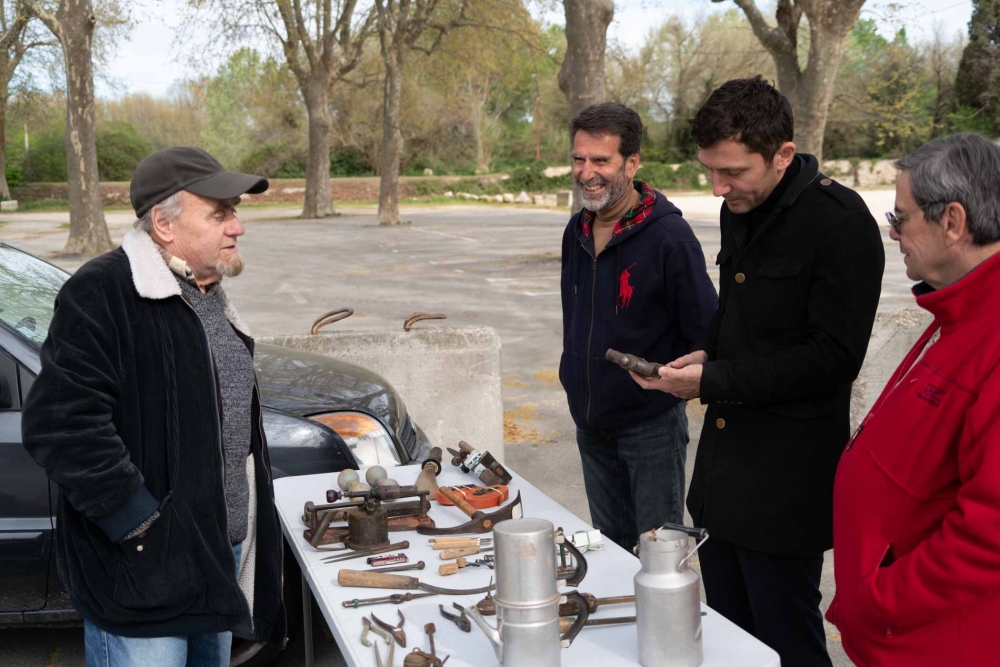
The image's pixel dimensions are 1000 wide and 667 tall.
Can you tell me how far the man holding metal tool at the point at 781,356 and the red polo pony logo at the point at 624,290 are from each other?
0.72 meters

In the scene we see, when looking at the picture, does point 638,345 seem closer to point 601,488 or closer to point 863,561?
point 601,488

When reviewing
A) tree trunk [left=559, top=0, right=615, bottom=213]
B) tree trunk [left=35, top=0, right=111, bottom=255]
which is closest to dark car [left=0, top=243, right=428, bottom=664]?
tree trunk [left=559, top=0, right=615, bottom=213]

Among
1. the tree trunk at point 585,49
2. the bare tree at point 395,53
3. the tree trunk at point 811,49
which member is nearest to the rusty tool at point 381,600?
the tree trunk at point 585,49

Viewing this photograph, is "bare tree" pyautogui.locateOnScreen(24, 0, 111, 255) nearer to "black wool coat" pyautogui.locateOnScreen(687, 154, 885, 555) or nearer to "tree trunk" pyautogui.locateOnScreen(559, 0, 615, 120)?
"tree trunk" pyautogui.locateOnScreen(559, 0, 615, 120)

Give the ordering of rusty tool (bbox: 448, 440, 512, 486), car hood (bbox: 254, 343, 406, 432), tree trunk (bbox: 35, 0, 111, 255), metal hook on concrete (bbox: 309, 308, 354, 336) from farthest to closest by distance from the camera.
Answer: tree trunk (bbox: 35, 0, 111, 255) → metal hook on concrete (bbox: 309, 308, 354, 336) → car hood (bbox: 254, 343, 406, 432) → rusty tool (bbox: 448, 440, 512, 486)

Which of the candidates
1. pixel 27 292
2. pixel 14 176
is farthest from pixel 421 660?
pixel 14 176

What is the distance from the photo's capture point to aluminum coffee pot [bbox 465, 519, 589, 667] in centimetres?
198

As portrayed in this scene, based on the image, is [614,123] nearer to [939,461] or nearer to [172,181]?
[172,181]

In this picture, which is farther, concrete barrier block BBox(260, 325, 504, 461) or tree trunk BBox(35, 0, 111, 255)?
tree trunk BBox(35, 0, 111, 255)

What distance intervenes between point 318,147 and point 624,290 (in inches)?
1306

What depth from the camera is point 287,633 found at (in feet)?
13.4

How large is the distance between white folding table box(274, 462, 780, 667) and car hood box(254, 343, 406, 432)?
3.64ft

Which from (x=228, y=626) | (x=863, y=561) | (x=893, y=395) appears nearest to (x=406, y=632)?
(x=228, y=626)

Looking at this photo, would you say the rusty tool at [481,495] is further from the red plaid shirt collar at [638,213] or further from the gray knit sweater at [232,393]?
the red plaid shirt collar at [638,213]
